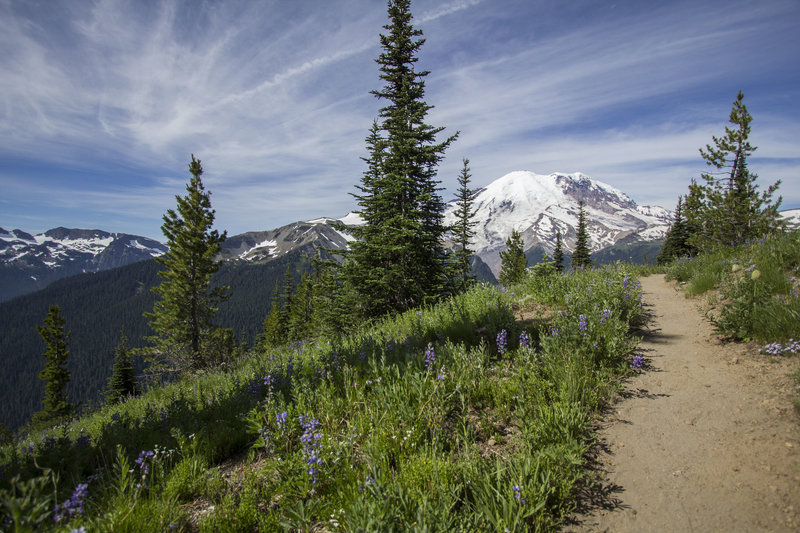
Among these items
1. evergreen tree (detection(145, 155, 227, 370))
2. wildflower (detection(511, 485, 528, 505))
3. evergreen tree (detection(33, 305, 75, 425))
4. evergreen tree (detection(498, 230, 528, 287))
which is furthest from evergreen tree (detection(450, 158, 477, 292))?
evergreen tree (detection(33, 305, 75, 425))

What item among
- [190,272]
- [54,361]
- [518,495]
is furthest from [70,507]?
[54,361]

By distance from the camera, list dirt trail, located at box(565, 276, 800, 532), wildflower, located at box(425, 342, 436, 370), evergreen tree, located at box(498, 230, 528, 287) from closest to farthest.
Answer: dirt trail, located at box(565, 276, 800, 532) < wildflower, located at box(425, 342, 436, 370) < evergreen tree, located at box(498, 230, 528, 287)

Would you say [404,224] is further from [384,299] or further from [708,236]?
[708,236]

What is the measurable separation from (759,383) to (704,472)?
6.17 feet

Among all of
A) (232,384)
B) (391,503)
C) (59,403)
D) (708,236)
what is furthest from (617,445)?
(59,403)

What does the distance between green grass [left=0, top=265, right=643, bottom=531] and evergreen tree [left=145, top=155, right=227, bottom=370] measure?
78.1 feet

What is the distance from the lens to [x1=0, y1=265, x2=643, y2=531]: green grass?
96.2 inches

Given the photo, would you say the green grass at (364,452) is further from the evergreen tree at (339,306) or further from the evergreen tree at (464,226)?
the evergreen tree at (464,226)

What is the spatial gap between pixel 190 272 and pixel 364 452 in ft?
89.7

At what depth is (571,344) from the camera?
178 inches

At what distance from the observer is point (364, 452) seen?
3.02m

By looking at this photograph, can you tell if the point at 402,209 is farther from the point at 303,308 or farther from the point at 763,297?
the point at 303,308

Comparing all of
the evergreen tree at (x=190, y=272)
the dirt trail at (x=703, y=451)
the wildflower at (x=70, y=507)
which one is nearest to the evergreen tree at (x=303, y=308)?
the evergreen tree at (x=190, y=272)

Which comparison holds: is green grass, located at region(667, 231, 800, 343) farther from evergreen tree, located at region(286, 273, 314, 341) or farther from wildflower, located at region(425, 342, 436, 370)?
evergreen tree, located at region(286, 273, 314, 341)
